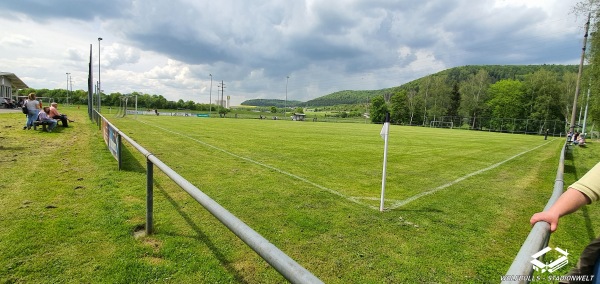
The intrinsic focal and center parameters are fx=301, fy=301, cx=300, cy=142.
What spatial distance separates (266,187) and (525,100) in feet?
296

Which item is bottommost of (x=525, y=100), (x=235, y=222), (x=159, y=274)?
(x=159, y=274)

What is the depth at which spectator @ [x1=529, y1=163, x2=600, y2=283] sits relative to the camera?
1291 millimetres

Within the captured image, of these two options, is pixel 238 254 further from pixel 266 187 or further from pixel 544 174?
pixel 544 174

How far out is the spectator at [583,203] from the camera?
129cm

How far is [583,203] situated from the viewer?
1.33 metres

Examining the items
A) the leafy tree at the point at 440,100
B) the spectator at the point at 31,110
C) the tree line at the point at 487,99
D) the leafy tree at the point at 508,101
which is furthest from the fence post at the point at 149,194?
the leafy tree at the point at 508,101

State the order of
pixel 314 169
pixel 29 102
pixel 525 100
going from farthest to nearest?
pixel 525 100
pixel 29 102
pixel 314 169

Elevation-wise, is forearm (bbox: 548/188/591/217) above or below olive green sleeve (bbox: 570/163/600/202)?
below

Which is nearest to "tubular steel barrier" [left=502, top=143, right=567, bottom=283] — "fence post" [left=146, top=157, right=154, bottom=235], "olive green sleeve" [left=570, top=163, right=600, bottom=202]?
"olive green sleeve" [left=570, top=163, right=600, bottom=202]

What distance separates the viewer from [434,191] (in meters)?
6.78

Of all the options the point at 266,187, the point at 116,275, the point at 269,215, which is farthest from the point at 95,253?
the point at 266,187

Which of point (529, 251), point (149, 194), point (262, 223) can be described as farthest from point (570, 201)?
point (149, 194)

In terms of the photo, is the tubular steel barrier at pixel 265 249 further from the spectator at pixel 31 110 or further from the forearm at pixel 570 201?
the spectator at pixel 31 110

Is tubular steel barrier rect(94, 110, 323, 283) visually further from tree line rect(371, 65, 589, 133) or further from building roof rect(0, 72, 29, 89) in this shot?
tree line rect(371, 65, 589, 133)
